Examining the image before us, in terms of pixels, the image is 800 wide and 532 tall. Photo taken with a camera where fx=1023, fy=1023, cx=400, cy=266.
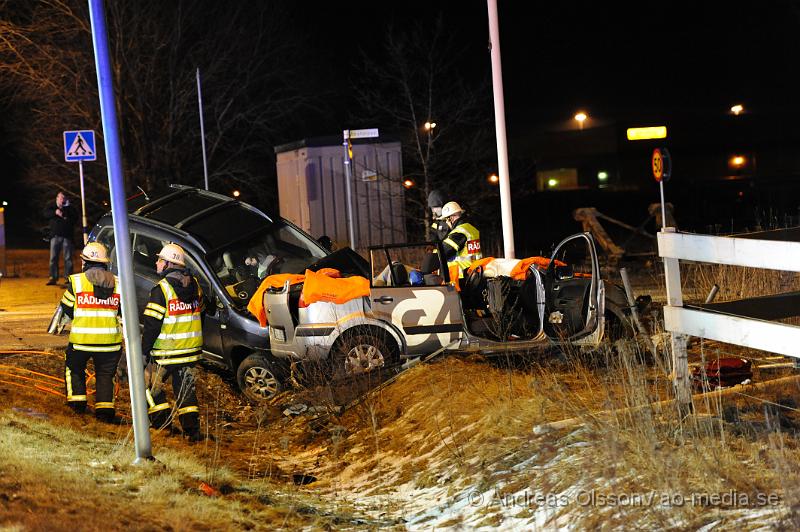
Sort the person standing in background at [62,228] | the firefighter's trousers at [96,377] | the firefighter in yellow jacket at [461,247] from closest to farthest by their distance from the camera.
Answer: the firefighter's trousers at [96,377]
the firefighter in yellow jacket at [461,247]
the person standing in background at [62,228]

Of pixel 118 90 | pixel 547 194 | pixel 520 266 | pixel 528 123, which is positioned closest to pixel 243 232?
pixel 520 266

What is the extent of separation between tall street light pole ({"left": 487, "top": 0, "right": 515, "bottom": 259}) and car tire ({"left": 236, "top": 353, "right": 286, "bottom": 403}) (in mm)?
3766

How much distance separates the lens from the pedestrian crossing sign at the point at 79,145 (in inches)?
664

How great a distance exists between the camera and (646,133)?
4331cm

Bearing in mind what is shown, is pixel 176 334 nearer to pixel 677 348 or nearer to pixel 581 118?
pixel 677 348

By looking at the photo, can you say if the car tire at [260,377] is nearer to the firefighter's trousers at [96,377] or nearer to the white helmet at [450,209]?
the firefighter's trousers at [96,377]

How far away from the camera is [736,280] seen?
1173 cm

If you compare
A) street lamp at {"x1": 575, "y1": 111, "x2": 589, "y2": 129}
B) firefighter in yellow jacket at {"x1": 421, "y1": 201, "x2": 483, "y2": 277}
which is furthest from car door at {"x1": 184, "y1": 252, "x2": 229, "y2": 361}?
street lamp at {"x1": 575, "y1": 111, "x2": 589, "y2": 129}

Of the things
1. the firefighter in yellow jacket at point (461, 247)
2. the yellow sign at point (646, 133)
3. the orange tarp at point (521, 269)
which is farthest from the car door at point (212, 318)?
the yellow sign at point (646, 133)

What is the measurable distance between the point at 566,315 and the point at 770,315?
225 centimetres

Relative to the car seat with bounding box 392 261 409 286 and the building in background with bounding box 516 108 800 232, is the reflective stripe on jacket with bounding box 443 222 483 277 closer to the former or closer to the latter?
the car seat with bounding box 392 261 409 286

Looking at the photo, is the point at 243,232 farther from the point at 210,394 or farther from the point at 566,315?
the point at 566,315

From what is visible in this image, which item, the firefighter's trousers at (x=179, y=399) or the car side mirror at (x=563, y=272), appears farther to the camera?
the car side mirror at (x=563, y=272)

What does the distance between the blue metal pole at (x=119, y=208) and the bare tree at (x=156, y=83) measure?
19009 millimetres
